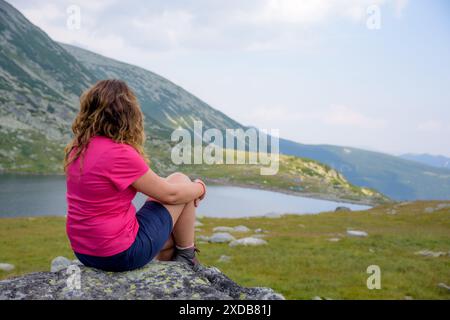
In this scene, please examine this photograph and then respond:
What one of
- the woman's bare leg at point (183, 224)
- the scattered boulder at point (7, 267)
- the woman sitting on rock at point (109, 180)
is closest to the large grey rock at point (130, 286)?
the woman sitting on rock at point (109, 180)

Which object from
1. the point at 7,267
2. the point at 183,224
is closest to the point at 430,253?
the point at 183,224

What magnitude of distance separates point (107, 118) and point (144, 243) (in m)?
2.03

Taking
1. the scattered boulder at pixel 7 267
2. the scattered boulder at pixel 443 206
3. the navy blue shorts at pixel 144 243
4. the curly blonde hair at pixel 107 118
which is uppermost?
the curly blonde hair at pixel 107 118

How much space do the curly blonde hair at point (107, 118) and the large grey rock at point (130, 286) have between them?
1729 millimetres

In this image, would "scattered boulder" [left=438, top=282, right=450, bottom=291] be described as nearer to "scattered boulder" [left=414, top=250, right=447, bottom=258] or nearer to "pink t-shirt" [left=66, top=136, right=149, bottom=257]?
"scattered boulder" [left=414, top=250, right=447, bottom=258]

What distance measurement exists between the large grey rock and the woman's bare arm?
3.77 ft

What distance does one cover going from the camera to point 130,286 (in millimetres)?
5668

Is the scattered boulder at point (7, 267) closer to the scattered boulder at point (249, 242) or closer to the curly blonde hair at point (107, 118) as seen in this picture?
the scattered boulder at point (249, 242)

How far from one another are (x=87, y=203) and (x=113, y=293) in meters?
1.39

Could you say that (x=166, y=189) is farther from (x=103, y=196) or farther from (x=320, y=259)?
(x=320, y=259)

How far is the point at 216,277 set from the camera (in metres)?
6.52

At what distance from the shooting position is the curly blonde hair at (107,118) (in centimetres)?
582

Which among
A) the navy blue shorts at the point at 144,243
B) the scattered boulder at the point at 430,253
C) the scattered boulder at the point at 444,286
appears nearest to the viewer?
the navy blue shorts at the point at 144,243
